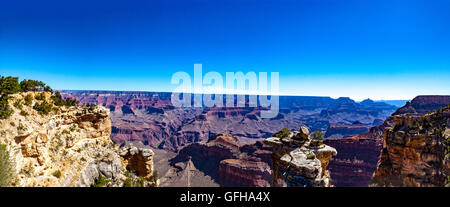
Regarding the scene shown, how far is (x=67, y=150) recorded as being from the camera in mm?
16734

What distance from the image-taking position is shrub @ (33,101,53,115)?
51.7 ft

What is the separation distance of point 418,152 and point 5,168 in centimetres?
2941

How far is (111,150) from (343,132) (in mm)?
154686

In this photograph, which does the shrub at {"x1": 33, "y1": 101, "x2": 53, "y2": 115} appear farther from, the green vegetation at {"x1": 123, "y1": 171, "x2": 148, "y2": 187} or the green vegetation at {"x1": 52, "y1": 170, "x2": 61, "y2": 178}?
the green vegetation at {"x1": 123, "y1": 171, "x2": 148, "y2": 187}

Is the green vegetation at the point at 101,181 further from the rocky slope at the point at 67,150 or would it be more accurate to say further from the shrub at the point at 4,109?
the shrub at the point at 4,109

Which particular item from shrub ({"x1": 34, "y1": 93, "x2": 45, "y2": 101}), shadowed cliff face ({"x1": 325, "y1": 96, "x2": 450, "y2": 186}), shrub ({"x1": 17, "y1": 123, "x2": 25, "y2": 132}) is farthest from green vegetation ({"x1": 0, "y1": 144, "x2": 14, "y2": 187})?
shadowed cliff face ({"x1": 325, "y1": 96, "x2": 450, "y2": 186})

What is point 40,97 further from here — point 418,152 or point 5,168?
point 418,152

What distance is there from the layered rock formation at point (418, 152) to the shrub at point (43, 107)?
31.1m

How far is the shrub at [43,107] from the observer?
1577cm

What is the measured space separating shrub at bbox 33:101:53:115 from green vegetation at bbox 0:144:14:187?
569 centimetres

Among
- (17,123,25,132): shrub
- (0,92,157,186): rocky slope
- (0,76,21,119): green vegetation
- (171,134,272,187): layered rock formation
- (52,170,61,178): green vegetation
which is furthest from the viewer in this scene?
(171,134,272,187): layered rock formation

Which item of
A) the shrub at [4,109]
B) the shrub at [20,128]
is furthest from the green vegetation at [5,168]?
the shrub at [4,109]

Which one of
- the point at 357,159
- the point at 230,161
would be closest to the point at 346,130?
the point at 357,159

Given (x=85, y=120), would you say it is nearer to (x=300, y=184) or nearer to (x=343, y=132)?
(x=300, y=184)
